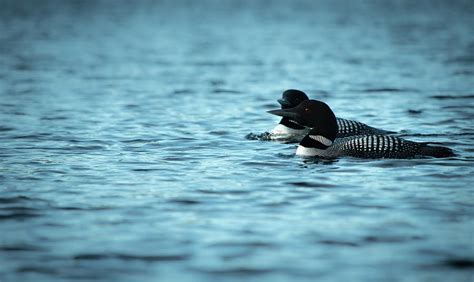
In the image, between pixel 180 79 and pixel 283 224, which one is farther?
pixel 180 79

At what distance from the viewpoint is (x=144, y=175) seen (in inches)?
327

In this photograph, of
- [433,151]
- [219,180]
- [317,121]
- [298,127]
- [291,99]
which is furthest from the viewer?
[291,99]

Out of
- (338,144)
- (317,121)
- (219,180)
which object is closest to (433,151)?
(338,144)

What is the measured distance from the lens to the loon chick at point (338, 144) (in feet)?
28.6

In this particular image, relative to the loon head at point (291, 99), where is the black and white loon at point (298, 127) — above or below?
below

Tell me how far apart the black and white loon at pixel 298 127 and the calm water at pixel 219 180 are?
46 centimetres

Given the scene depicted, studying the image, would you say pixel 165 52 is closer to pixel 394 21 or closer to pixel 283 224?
pixel 394 21

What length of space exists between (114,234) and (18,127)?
566cm

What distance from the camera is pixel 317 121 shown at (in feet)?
30.2

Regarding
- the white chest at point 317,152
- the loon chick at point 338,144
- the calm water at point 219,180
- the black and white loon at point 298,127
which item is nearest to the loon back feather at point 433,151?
the loon chick at point 338,144

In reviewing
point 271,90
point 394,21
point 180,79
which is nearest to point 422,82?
point 271,90

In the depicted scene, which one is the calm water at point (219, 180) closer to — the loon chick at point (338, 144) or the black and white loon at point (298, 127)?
the loon chick at point (338, 144)

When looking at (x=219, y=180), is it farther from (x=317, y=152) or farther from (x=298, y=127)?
(x=298, y=127)

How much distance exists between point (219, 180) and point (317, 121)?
1577 millimetres
